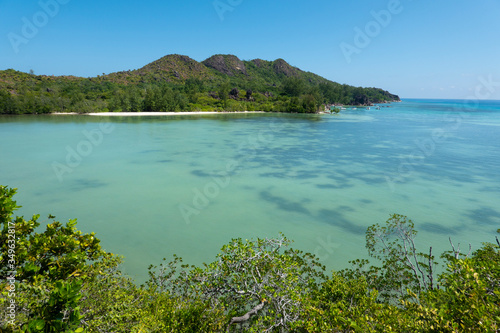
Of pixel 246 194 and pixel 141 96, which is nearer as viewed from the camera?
pixel 246 194

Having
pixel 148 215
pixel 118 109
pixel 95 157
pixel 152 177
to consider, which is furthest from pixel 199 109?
pixel 148 215

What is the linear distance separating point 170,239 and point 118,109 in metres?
86.6

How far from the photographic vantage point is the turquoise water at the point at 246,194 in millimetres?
11750

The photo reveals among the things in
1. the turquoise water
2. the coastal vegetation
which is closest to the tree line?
the coastal vegetation

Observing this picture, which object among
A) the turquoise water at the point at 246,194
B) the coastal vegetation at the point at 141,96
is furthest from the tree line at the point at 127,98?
the turquoise water at the point at 246,194

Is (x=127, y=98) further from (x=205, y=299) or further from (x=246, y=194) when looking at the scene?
(x=205, y=299)

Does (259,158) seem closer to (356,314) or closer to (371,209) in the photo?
(371,209)

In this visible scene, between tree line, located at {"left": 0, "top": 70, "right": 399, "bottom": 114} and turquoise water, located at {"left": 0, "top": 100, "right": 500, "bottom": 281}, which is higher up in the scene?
tree line, located at {"left": 0, "top": 70, "right": 399, "bottom": 114}

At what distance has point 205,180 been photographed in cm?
1927

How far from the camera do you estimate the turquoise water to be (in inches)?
463

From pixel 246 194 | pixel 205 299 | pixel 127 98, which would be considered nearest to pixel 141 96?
pixel 127 98

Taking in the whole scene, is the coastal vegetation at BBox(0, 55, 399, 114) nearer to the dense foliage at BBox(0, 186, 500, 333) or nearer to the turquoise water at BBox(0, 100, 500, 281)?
the turquoise water at BBox(0, 100, 500, 281)

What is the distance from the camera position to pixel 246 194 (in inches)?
663

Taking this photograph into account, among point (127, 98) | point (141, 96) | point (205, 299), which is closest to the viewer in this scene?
point (205, 299)
